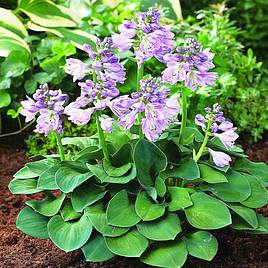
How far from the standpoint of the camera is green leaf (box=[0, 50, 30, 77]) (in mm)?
2496

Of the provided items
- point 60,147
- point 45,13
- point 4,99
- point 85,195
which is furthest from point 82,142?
point 45,13

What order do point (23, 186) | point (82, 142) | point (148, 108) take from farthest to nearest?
point (82, 142), point (23, 186), point (148, 108)

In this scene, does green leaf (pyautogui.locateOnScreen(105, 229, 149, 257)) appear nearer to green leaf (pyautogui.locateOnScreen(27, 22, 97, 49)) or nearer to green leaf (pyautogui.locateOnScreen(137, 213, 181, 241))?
green leaf (pyautogui.locateOnScreen(137, 213, 181, 241))

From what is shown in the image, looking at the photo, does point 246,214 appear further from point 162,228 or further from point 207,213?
point 162,228

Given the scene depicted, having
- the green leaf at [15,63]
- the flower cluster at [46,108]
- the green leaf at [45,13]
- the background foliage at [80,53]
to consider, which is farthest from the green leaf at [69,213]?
the green leaf at [45,13]

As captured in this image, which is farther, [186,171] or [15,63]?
[15,63]

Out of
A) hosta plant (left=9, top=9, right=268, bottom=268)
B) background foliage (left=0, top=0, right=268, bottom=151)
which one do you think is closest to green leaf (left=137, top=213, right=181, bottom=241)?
hosta plant (left=9, top=9, right=268, bottom=268)

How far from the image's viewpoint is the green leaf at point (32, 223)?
171cm

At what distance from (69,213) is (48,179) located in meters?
0.11

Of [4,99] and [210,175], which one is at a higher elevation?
[210,175]

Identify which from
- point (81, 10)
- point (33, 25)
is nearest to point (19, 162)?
point (33, 25)

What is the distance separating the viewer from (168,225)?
160cm

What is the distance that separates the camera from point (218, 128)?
1.71m

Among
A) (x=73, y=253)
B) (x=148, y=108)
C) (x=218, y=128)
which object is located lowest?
(x=73, y=253)
